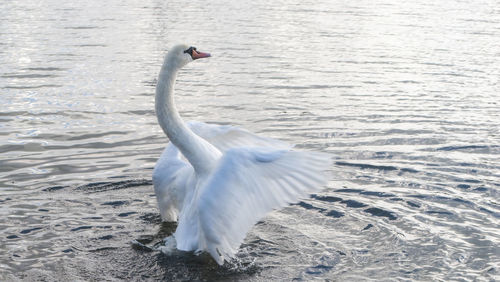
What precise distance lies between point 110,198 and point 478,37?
22332 millimetres

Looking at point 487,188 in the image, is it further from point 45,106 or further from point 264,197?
point 45,106

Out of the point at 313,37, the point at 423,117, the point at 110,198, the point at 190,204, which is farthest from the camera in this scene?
the point at 313,37

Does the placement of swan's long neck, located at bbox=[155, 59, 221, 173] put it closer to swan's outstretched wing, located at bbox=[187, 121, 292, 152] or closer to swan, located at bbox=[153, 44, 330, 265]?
swan, located at bbox=[153, 44, 330, 265]

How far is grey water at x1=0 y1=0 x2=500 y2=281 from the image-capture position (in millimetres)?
7516

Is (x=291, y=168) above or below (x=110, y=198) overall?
above

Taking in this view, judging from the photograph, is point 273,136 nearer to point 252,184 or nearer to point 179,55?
point 179,55

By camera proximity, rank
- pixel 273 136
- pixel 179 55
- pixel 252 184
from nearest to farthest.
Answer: pixel 252 184 → pixel 179 55 → pixel 273 136

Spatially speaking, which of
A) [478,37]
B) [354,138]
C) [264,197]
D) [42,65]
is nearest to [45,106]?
[42,65]

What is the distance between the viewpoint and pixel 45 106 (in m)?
14.3

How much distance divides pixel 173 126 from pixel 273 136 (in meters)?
5.28

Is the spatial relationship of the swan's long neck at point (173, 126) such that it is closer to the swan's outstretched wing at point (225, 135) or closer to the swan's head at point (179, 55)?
the swan's head at point (179, 55)

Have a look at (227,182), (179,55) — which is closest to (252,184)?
(227,182)

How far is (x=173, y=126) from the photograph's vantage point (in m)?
7.23

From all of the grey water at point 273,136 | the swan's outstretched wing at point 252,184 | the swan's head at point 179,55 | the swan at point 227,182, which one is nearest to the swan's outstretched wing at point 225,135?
the swan at point 227,182
